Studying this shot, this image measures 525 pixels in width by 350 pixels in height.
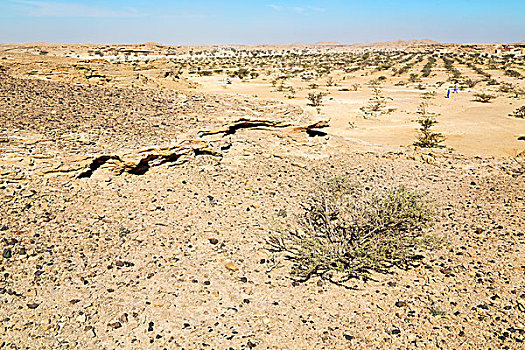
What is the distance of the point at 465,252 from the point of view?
545 cm

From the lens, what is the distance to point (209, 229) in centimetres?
568

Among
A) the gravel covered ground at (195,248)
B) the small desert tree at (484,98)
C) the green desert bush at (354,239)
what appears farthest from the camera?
the small desert tree at (484,98)

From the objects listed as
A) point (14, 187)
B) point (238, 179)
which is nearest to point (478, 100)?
point (238, 179)

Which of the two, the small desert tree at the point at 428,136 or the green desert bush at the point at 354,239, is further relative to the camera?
the small desert tree at the point at 428,136

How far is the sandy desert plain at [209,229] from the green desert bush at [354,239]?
8 centimetres

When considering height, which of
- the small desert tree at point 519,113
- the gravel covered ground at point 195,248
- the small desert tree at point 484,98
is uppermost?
the small desert tree at point 484,98

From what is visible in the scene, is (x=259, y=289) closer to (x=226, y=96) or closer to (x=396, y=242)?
(x=396, y=242)

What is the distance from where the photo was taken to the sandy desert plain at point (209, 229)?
12.7 feet

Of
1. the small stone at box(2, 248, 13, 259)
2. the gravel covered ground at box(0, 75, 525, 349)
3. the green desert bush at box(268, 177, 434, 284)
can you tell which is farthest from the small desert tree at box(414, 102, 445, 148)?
the small stone at box(2, 248, 13, 259)

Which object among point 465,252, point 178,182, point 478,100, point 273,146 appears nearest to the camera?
point 465,252

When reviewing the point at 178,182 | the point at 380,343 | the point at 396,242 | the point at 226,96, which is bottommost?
the point at 380,343

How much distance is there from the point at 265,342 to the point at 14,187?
4055 millimetres

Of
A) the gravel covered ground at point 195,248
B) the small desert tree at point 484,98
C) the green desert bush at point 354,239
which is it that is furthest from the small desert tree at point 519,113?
the green desert bush at point 354,239

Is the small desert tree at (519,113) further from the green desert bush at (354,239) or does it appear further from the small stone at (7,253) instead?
the small stone at (7,253)
